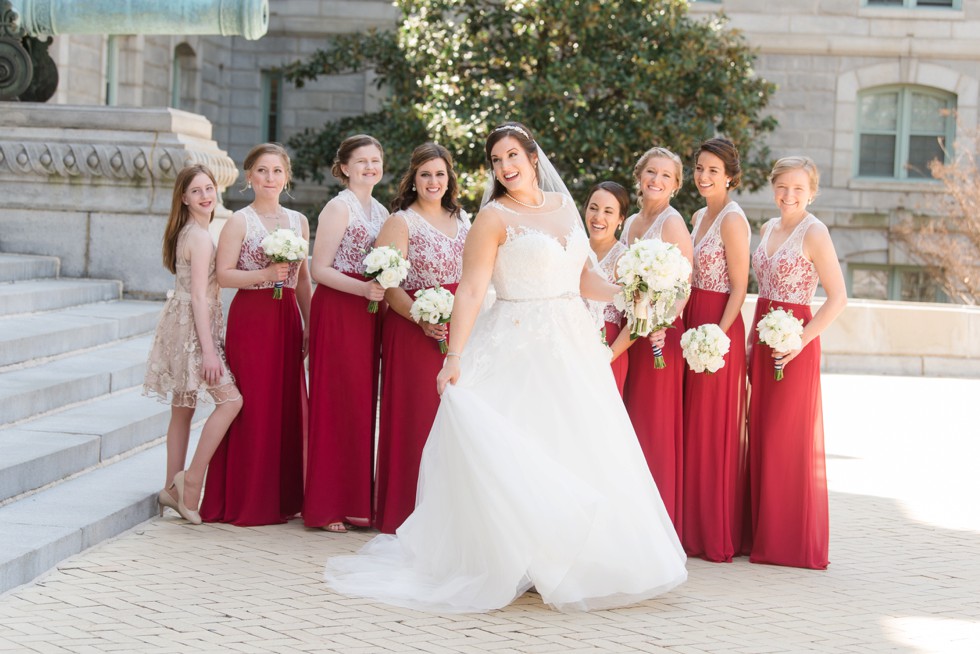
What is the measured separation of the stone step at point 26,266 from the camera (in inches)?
433

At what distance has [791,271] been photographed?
24.0ft

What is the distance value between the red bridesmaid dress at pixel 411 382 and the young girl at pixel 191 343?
89cm

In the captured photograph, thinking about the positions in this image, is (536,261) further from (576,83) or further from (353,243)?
(576,83)

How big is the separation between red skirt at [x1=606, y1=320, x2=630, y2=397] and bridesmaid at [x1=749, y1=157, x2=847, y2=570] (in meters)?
0.73

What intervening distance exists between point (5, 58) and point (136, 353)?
365 cm

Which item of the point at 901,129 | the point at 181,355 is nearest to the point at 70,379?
the point at 181,355

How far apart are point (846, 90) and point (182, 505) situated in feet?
66.6

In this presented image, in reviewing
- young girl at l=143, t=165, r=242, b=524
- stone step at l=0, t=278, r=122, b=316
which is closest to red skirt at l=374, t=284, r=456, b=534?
young girl at l=143, t=165, r=242, b=524

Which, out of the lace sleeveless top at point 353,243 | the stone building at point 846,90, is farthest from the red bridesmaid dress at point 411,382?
the stone building at point 846,90

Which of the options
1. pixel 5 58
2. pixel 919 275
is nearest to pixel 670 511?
pixel 5 58

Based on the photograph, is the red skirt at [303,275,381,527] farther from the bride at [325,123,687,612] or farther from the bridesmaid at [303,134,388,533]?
the bride at [325,123,687,612]

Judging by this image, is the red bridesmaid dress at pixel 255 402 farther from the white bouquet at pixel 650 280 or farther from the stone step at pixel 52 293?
the stone step at pixel 52 293

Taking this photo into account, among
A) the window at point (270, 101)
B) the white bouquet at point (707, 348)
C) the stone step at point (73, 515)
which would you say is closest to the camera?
the stone step at point (73, 515)

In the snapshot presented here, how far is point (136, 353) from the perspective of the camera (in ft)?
34.1
